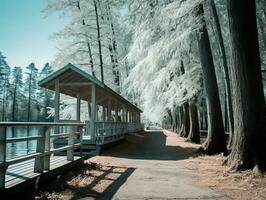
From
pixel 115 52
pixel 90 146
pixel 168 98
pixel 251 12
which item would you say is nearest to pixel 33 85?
pixel 115 52

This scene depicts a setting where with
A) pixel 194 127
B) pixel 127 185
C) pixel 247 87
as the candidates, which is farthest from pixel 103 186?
pixel 194 127

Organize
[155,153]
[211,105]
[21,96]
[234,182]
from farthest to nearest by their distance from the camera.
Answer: [21,96]
[155,153]
[211,105]
[234,182]

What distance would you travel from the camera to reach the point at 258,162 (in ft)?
29.5

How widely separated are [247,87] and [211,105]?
635 centimetres

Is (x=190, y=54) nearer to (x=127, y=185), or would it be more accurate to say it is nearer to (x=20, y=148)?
(x=20, y=148)

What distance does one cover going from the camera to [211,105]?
1573cm

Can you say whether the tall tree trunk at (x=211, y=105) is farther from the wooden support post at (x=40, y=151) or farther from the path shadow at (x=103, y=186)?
the wooden support post at (x=40, y=151)

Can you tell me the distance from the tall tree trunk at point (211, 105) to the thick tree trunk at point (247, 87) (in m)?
5.53

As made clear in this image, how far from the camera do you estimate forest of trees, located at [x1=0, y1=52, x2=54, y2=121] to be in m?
78.2

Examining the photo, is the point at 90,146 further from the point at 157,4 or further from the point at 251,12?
the point at 251,12

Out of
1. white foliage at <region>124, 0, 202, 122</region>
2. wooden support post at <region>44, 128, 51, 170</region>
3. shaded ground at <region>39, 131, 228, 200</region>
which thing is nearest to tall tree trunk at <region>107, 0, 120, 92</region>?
white foliage at <region>124, 0, 202, 122</region>

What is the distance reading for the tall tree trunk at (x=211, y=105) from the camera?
49.7 ft

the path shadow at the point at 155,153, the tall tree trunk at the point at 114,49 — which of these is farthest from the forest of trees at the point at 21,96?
the path shadow at the point at 155,153

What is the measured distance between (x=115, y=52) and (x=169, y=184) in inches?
967
